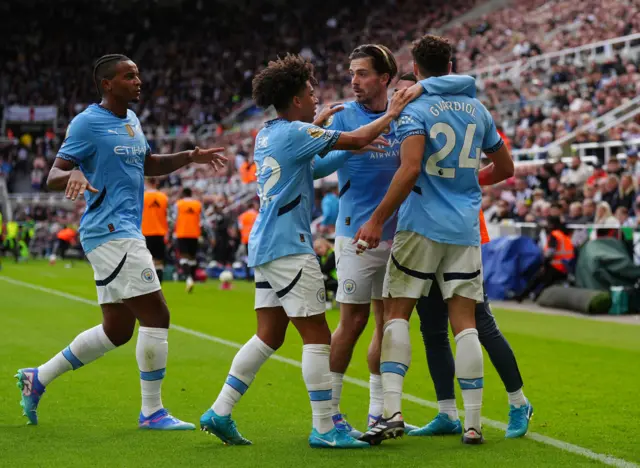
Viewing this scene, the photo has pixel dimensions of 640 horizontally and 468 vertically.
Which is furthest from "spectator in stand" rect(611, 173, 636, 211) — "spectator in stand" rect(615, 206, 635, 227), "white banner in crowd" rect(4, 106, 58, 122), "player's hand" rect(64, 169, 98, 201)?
"white banner in crowd" rect(4, 106, 58, 122)

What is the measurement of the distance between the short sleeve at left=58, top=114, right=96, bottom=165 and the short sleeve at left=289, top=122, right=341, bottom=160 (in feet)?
4.88

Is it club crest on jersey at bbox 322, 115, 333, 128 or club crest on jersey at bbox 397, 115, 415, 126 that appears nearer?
club crest on jersey at bbox 397, 115, 415, 126

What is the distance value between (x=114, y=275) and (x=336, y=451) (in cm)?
183

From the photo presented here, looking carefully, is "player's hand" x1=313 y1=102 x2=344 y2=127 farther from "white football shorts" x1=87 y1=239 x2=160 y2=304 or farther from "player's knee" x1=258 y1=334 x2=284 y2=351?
"white football shorts" x1=87 y1=239 x2=160 y2=304

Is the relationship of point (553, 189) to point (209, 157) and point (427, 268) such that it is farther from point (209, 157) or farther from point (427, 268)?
point (427, 268)

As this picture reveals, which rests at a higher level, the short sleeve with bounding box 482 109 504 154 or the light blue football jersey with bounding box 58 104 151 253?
the short sleeve with bounding box 482 109 504 154

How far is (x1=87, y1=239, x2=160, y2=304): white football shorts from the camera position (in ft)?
21.4

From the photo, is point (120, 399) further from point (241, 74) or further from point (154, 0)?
point (154, 0)

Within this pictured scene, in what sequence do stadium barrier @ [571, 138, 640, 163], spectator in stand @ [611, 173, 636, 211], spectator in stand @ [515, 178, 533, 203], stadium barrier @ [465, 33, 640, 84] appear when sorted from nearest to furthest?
spectator in stand @ [611, 173, 636, 211] < stadium barrier @ [571, 138, 640, 163] < spectator in stand @ [515, 178, 533, 203] < stadium barrier @ [465, 33, 640, 84]

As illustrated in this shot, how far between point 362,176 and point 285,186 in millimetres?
649

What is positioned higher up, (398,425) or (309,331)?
(309,331)

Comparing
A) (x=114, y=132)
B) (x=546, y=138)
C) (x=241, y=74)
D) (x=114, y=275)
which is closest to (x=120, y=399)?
(x=114, y=275)

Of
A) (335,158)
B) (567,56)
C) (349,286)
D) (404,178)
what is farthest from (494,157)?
(567,56)

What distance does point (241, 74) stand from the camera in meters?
50.0
